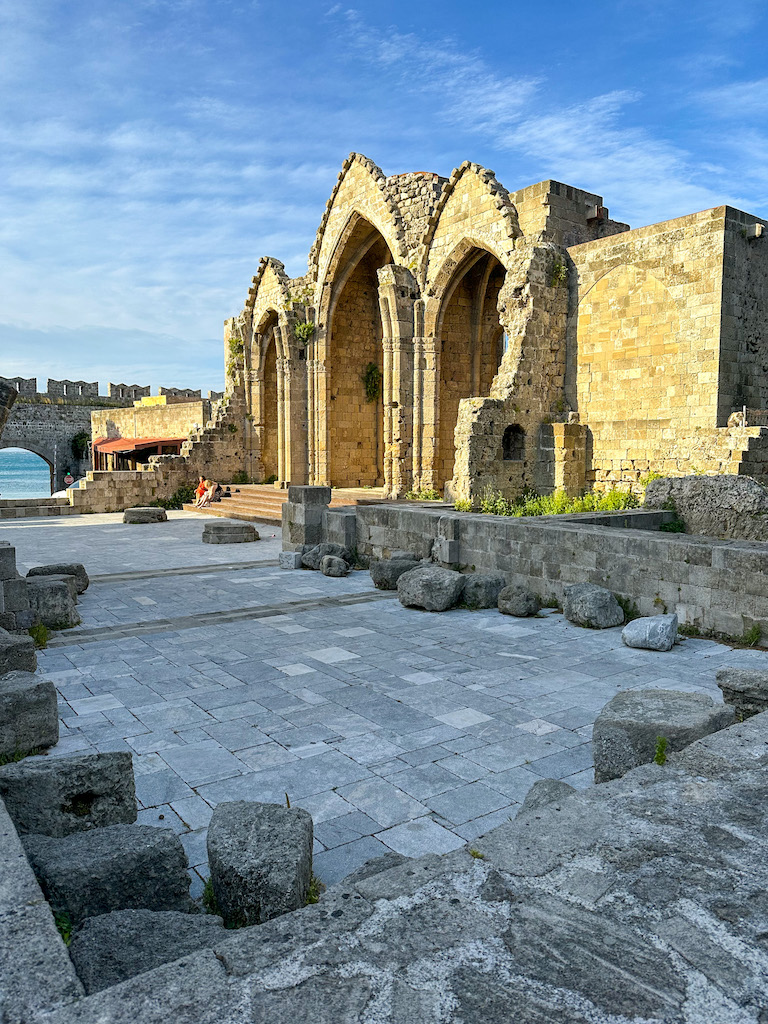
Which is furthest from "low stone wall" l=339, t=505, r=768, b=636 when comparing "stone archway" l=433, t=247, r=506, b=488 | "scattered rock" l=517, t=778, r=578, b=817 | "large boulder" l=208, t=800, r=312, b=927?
"stone archway" l=433, t=247, r=506, b=488

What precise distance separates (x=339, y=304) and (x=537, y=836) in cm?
1964

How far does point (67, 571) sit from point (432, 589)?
14.7ft

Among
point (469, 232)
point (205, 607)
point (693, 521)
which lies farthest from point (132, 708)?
point (469, 232)

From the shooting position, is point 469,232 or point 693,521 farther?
point 469,232

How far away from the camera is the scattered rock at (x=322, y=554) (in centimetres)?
1054

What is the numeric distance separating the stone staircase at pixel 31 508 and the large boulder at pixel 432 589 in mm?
14030

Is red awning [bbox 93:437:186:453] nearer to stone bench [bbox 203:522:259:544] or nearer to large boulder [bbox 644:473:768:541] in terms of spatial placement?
stone bench [bbox 203:522:259:544]

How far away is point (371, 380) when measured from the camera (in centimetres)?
2138

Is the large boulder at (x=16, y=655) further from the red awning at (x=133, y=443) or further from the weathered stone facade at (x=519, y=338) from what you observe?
the red awning at (x=133, y=443)

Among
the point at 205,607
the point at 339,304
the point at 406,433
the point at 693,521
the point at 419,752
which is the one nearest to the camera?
the point at 419,752

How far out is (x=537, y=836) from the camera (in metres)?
2.37

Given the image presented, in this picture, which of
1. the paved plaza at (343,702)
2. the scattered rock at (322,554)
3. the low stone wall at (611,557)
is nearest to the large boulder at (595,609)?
the paved plaza at (343,702)

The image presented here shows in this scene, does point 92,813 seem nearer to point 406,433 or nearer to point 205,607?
point 205,607

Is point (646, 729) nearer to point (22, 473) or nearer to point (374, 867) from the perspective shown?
point (374, 867)
